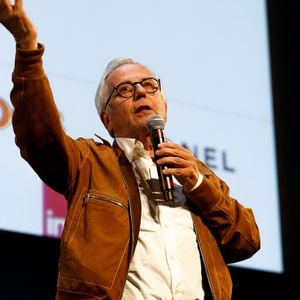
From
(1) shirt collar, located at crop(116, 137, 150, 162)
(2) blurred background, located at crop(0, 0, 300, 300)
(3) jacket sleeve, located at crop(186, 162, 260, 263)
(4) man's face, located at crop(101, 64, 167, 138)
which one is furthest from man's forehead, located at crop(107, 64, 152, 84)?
(2) blurred background, located at crop(0, 0, 300, 300)

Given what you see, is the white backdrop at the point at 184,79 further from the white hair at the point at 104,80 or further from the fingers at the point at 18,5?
the fingers at the point at 18,5

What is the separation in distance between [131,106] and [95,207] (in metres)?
0.41

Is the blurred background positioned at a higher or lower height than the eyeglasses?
lower

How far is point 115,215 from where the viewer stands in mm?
2016

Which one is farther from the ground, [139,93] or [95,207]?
[139,93]

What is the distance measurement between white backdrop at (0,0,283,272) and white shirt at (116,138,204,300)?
46.8 inches

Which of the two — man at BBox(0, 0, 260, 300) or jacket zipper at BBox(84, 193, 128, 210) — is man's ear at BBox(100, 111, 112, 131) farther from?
jacket zipper at BBox(84, 193, 128, 210)

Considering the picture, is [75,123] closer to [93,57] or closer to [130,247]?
[93,57]

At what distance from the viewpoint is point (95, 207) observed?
201cm

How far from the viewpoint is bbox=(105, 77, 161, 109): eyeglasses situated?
7.73 feet

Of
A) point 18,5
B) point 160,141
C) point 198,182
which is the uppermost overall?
point 18,5

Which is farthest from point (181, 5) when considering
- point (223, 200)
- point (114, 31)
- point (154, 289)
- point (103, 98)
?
point (154, 289)

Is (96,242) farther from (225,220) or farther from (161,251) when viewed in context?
(225,220)

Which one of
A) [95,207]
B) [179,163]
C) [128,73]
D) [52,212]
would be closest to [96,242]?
[95,207]
